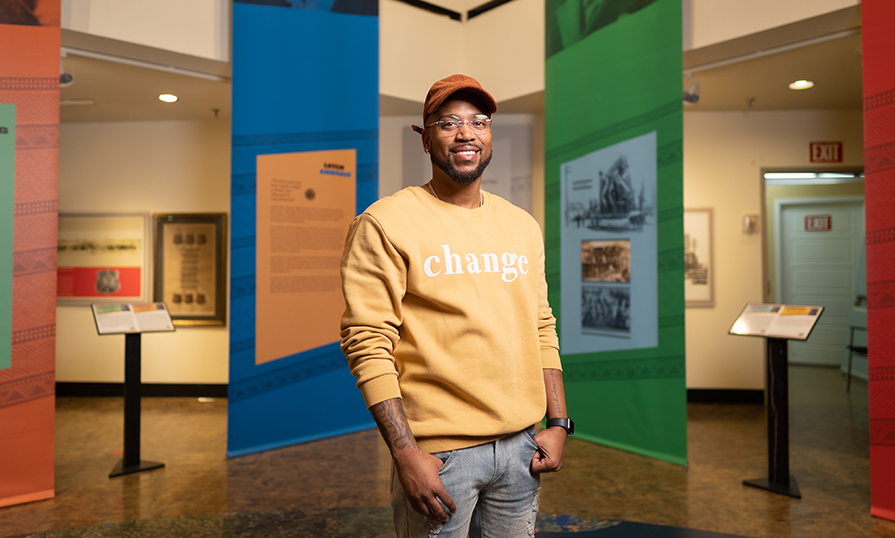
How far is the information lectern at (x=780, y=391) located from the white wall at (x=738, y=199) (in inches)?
91.7

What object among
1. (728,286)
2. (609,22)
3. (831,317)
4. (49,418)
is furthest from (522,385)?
(831,317)

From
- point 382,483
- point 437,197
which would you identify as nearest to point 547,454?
point 437,197

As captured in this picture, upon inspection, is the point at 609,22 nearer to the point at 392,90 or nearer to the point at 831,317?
the point at 392,90

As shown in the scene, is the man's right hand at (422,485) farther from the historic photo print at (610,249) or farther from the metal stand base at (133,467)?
the metal stand base at (133,467)

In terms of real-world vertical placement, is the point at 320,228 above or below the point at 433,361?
above

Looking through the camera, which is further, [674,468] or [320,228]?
[320,228]

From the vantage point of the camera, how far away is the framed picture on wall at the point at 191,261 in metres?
6.50

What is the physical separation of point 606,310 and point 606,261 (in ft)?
1.22

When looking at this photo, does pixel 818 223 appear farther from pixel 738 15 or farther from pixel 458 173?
pixel 458 173

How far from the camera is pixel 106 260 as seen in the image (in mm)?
6559

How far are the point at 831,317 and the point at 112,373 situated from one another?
9346mm

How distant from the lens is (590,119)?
4.66 m

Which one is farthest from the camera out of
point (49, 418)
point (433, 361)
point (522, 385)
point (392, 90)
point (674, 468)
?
point (392, 90)

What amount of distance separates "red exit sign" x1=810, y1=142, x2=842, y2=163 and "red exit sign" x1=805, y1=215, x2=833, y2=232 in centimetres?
292
